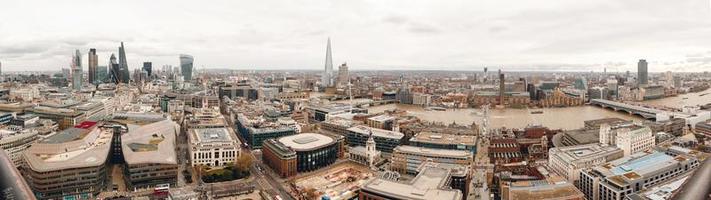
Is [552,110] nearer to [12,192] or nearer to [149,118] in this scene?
[149,118]

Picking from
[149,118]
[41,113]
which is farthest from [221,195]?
[41,113]

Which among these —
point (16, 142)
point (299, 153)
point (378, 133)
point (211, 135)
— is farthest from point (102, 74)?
point (299, 153)

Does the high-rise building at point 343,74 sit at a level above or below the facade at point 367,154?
above

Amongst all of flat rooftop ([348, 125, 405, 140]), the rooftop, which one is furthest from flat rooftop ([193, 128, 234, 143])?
flat rooftop ([348, 125, 405, 140])

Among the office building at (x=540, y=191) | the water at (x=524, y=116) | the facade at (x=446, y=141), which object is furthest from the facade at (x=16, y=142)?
the water at (x=524, y=116)

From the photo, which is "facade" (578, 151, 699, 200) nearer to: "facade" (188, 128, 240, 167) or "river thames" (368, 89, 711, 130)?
"facade" (188, 128, 240, 167)

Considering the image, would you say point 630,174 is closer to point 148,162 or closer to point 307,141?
point 307,141

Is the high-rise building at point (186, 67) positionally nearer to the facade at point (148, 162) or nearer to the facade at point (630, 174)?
the facade at point (148, 162)
